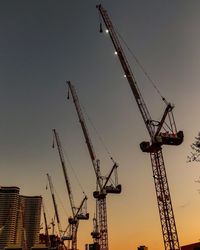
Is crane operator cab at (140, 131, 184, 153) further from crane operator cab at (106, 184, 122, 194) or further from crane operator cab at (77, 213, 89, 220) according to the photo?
crane operator cab at (77, 213, 89, 220)

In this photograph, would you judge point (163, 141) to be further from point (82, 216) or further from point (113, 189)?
point (82, 216)

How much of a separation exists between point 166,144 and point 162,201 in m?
13.0

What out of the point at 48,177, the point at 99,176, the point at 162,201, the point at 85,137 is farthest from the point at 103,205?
the point at 48,177

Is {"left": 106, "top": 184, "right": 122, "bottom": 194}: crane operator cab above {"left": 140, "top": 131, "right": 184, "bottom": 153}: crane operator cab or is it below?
above

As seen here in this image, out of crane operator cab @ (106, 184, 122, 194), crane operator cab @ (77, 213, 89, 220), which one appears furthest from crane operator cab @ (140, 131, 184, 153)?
crane operator cab @ (77, 213, 89, 220)

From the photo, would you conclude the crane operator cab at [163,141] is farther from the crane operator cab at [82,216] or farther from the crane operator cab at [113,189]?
the crane operator cab at [82,216]

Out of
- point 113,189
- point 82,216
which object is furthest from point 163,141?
point 82,216

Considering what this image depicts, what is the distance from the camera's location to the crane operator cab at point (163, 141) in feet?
222

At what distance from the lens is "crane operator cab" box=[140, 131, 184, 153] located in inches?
2667

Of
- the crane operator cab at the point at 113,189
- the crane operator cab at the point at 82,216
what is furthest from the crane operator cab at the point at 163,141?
the crane operator cab at the point at 82,216

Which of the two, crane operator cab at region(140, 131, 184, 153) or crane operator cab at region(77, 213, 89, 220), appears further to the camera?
crane operator cab at region(77, 213, 89, 220)

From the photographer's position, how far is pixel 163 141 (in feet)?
224

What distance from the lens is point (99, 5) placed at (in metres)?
79.6

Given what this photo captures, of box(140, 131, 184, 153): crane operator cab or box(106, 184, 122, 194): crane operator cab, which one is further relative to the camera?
box(106, 184, 122, 194): crane operator cab
